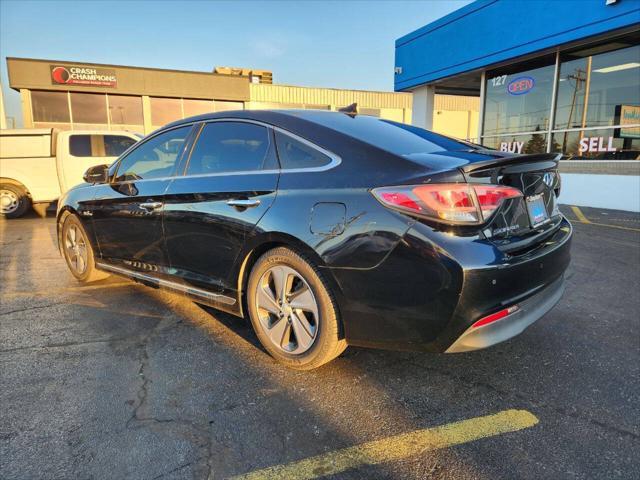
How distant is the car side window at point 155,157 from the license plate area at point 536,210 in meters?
2.56

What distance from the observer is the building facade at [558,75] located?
966cm

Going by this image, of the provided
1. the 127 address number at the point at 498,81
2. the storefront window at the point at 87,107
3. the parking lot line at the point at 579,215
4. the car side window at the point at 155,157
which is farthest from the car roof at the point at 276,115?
the storefront window at the point at 87,107

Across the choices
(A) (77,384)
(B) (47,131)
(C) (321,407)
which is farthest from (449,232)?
(B) (47,131)

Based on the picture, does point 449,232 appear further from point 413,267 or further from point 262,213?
point 262,213

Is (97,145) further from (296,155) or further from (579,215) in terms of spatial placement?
(579,215)

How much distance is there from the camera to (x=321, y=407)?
7.87ft

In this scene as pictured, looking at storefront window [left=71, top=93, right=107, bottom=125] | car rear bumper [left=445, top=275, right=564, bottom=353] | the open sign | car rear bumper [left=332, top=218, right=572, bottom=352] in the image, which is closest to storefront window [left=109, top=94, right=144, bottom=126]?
storefront window [left=71, top=93, right=107, bottom=125]

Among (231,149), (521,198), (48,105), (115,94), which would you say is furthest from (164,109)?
(521,198)

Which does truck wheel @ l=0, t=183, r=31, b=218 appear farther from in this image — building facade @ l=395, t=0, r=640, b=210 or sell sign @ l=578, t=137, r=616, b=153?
sell sign @ l=578, t=137, r=616, b=153

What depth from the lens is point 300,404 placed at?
2.43 meters

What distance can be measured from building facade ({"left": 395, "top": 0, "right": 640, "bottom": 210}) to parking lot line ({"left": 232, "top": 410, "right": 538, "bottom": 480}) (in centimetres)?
930

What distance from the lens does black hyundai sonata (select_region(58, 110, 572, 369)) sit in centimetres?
218

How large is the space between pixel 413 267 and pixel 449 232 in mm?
243

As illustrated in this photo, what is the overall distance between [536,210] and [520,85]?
1178cm
